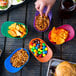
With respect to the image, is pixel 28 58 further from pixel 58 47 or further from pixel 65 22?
pixel 65 22

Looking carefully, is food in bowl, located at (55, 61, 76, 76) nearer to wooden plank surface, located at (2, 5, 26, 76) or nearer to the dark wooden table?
the dark wooden table

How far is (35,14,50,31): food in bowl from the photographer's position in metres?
0.77

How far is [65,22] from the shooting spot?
81 centimetres

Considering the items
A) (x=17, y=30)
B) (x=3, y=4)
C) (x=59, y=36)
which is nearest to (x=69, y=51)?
(x=59, y=36)

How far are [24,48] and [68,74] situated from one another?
0.36m

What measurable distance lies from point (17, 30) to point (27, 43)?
13 cm

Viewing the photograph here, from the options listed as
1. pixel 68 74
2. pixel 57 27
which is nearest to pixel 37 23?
pixel 57 27

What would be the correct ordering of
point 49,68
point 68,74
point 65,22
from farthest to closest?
point 65,22 → point 49,68 → point 68,74

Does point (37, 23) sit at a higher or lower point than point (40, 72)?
higher

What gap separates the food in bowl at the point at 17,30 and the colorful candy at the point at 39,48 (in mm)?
104

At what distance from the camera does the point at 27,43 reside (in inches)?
32.0

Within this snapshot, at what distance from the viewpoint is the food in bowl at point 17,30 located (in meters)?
0.76

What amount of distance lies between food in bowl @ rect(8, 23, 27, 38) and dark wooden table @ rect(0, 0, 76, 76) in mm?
64

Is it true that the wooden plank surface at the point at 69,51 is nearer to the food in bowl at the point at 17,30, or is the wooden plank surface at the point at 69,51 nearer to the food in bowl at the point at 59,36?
the food in bowl at the point at 59,36
